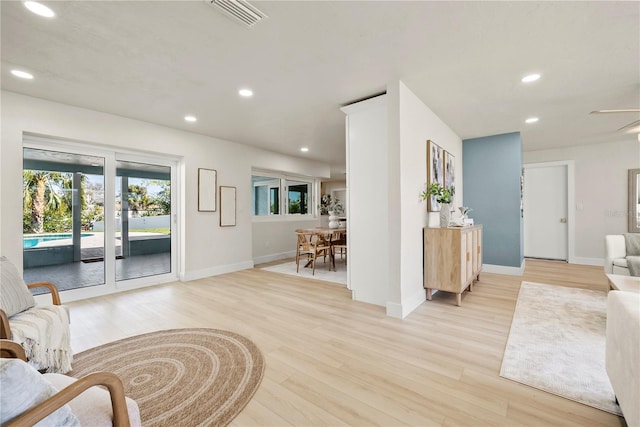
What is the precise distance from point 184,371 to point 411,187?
2824 millimetres

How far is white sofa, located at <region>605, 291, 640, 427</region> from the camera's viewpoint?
1.14 metres

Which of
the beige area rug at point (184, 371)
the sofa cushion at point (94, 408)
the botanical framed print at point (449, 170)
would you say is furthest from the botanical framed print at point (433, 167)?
the sofa cushion at point (94, 408)

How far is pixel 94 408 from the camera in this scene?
1.05 m

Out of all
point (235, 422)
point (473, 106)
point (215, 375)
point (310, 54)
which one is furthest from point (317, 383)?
point (473, 106)

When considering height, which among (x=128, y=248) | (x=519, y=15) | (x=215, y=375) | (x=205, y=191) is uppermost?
(x=519, y=15)

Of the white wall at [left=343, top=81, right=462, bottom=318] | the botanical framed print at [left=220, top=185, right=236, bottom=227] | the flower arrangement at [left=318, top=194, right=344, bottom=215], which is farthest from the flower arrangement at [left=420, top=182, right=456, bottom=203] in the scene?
the flower arrangement at [left=318, top=194, right=344, bottom=215]

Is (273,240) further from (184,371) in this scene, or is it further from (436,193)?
(184,371)

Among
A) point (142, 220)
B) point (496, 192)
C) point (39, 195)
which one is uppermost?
point (496, 192)

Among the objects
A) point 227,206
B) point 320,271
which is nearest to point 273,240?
point 227,206

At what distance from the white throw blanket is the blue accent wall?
233 inches

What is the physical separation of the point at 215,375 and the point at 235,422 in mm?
512

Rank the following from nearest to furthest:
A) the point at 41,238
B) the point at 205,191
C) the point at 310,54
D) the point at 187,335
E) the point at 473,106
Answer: the point at 310,54, the point at 187,335, the point at 41,238, the point at 473,106, the point at 205,191

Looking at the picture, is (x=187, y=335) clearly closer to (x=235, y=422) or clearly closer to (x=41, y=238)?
(x=235, y=422)

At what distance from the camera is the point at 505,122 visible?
4.21m
